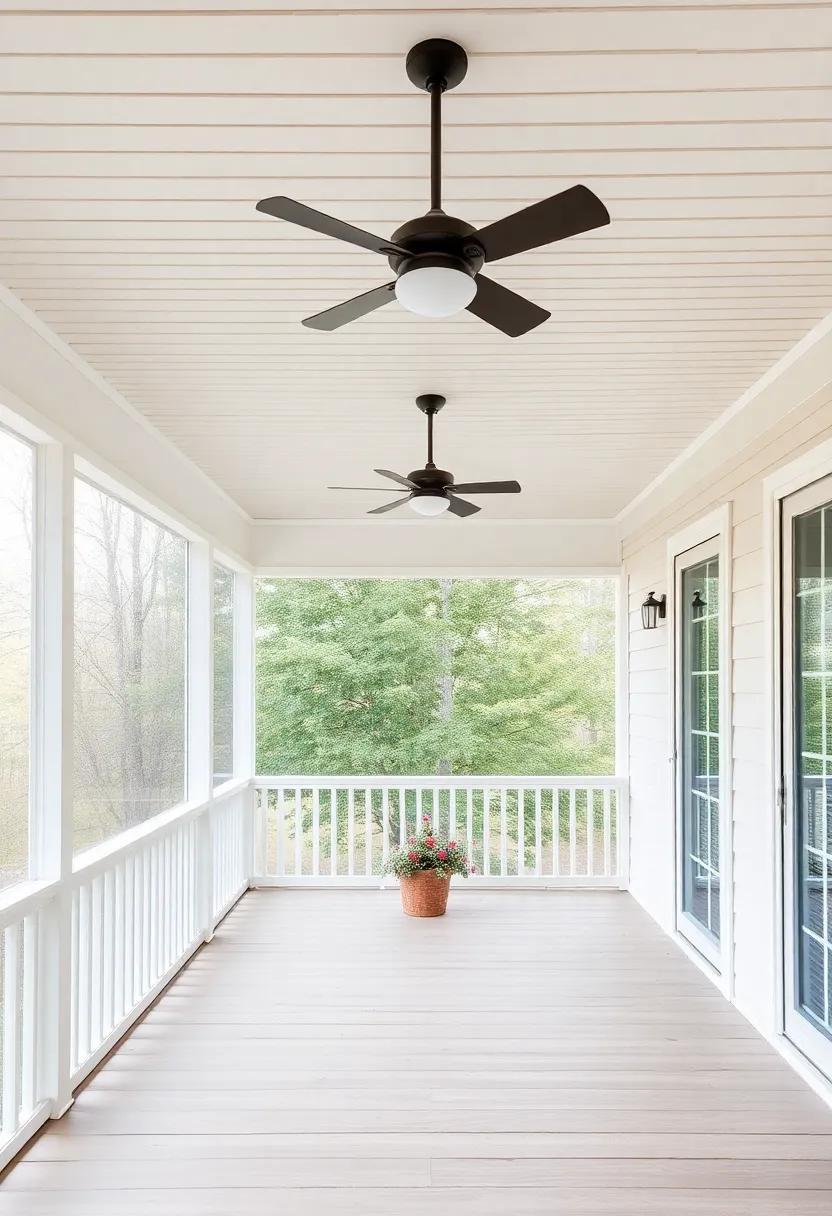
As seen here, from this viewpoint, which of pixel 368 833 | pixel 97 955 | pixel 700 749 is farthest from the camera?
pixel 368 833

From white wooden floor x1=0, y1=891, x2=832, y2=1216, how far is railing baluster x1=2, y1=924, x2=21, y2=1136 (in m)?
0.15

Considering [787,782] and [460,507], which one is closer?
[787,782]

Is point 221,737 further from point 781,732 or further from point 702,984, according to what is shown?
point 781,732

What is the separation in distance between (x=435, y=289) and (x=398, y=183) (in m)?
0.56

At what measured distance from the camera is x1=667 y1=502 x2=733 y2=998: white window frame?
13.7ft

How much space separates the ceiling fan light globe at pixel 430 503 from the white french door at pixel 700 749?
1.39 metres

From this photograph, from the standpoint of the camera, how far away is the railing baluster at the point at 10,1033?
2.75 metres

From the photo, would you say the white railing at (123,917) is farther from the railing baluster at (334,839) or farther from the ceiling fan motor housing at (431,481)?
the ceiling fan motor housing at (431,481)

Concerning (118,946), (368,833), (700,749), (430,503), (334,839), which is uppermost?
(430,503)

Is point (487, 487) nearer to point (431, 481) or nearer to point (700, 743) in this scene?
point (431, 481)

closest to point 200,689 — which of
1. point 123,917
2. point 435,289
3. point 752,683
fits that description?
point 123,917

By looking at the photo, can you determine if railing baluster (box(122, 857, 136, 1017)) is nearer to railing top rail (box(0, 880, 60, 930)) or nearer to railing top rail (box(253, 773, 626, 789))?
railing top rail (box(0, 880, 60, 930))

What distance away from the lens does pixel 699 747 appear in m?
4.84

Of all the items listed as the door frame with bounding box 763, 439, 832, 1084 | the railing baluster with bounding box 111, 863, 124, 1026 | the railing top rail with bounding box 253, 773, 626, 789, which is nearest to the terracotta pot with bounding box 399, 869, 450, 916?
the railing top rail with bounding box 253, 773, 626, 789
